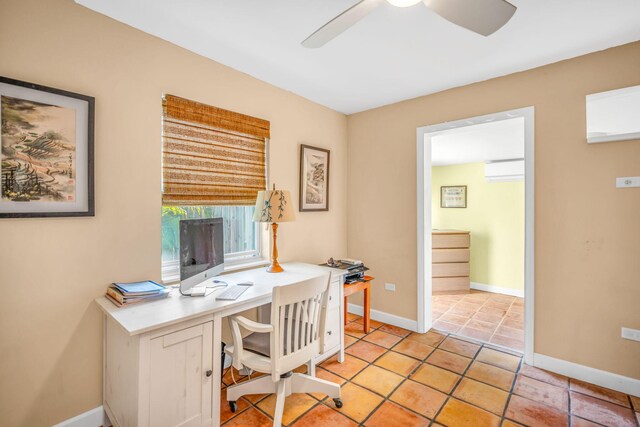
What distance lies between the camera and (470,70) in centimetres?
252

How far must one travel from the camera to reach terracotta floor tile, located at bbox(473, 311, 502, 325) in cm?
349

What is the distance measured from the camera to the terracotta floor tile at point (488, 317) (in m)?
3.49

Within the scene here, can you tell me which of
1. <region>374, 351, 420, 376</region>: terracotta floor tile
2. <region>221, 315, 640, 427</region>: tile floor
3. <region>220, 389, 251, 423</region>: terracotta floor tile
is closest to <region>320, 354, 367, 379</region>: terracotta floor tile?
<region>221, 315, 640, 427</region>: tile floor

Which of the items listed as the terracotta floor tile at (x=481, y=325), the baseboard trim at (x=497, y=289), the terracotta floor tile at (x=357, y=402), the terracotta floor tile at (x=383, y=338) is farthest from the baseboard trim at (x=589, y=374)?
the baseboard trim at (x=497, y=289)

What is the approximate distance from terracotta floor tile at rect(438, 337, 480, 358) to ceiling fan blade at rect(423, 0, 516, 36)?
2559 millimetres

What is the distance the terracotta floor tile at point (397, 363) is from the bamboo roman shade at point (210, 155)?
1797 mm

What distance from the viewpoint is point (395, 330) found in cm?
319

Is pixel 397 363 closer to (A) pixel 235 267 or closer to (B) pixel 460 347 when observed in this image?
(B) pixel 460 347

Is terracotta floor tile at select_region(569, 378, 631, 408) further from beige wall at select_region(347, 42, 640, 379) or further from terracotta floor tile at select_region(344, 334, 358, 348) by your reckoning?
terracotta floor tile at select_region(344, 334, 358, 348)

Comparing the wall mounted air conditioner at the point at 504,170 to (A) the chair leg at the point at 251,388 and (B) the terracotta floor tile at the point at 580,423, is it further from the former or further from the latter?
(A) the chair leg at the point at 251,388

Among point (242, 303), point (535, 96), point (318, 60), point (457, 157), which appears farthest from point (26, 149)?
point (457, 157)

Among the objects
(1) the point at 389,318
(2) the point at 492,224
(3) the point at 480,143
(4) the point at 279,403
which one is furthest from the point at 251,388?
(2) the point at 492,224

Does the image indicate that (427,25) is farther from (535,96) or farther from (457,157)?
(457,157)

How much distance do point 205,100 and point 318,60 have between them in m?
0.96
